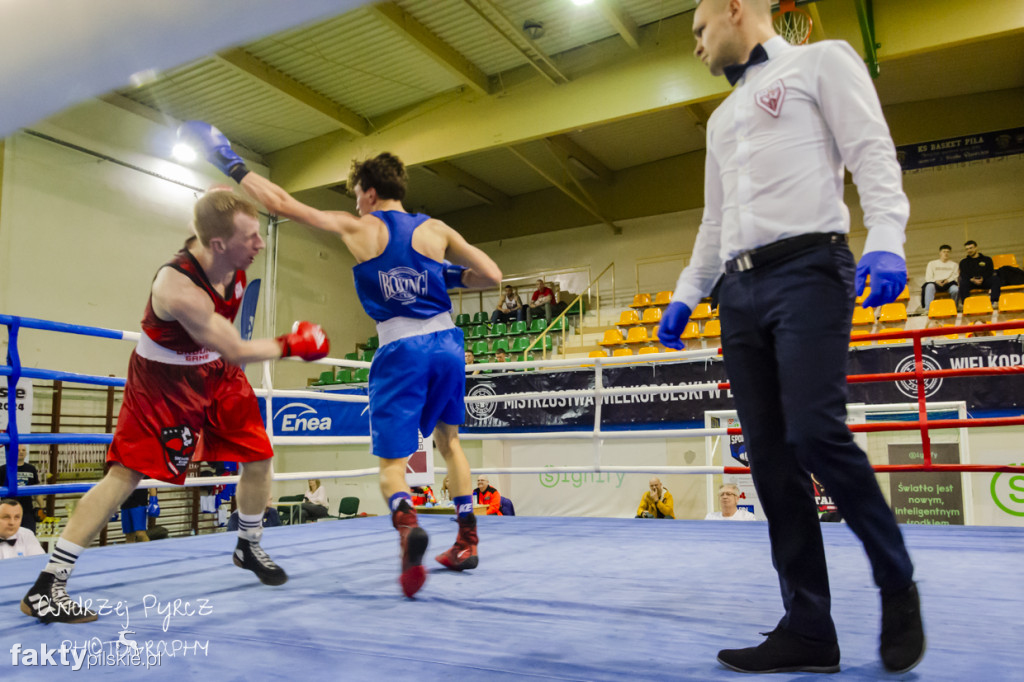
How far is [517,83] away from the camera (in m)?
9.40

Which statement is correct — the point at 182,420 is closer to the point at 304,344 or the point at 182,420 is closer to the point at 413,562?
the point at 304,344

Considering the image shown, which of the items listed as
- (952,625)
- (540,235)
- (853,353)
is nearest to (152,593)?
(952,625)

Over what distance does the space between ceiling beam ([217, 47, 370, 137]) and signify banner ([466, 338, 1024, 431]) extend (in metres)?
4.32

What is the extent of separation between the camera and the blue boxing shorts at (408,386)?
7.05 feet

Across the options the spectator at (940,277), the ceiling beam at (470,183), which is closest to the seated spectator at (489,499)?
the spectator at (940,277)

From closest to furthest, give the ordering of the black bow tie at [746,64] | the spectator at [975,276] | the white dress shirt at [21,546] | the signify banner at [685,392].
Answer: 1. the black bow tie at [746,64]
2. the white dress shirt at [21,546]
3. the signify banner at [685,392]
4. the spectator at [975,276]

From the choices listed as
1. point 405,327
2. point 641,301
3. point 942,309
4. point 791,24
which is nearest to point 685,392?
point 791,24

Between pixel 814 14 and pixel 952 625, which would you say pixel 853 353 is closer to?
pixel 814 14

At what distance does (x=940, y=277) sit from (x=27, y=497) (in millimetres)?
10452

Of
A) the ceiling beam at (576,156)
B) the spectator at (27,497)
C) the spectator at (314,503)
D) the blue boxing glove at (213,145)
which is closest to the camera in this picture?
the blue boxing glove at (213,145)

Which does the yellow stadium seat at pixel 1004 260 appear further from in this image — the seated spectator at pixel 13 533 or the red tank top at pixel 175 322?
the seated spectator at pixel 13 533

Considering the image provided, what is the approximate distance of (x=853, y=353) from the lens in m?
6.33

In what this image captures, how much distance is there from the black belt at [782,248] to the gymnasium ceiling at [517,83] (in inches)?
280

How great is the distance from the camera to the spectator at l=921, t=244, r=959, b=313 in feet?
29.0
